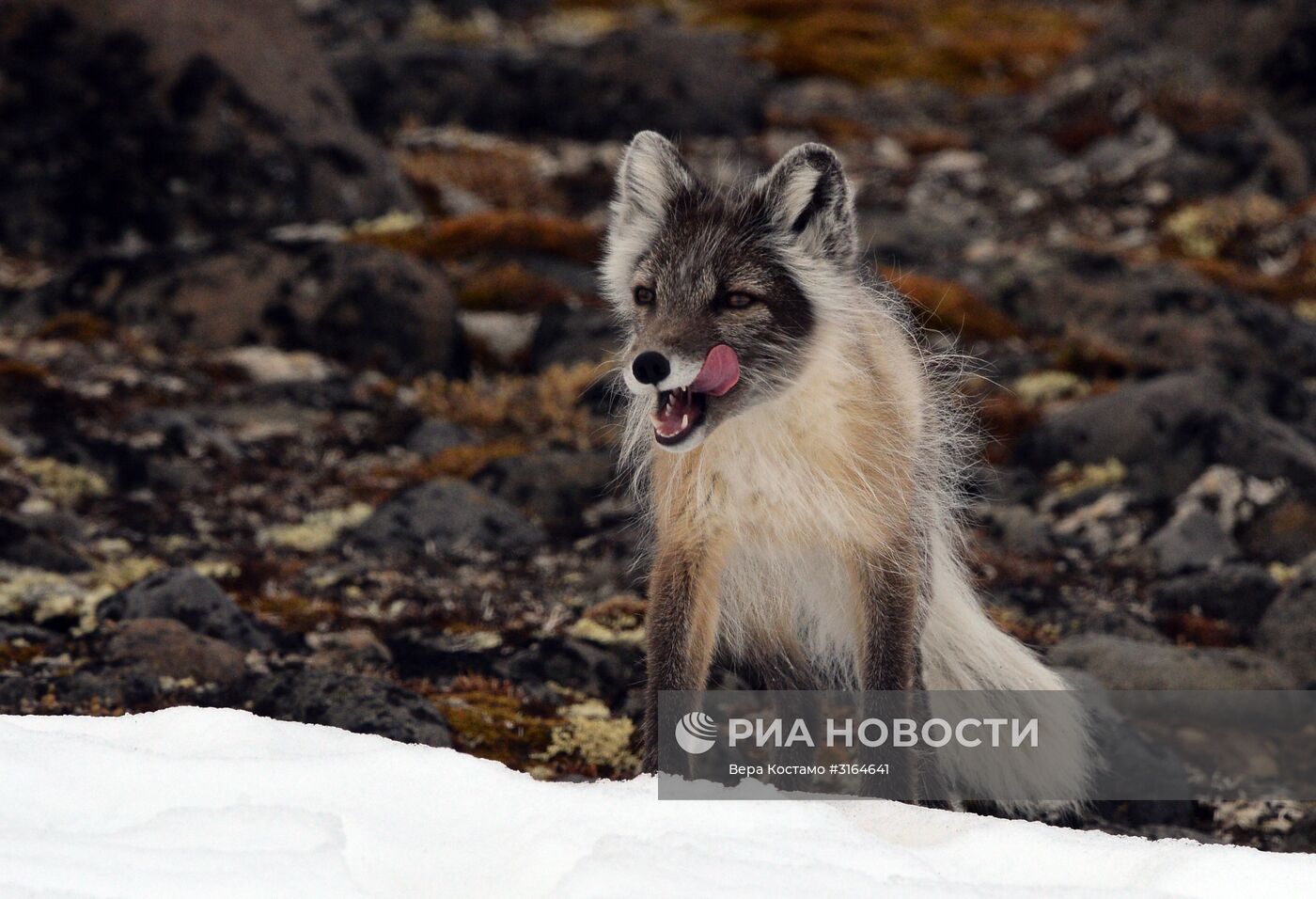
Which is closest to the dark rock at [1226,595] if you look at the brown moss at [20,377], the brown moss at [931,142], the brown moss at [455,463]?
the brown moss at [455,463]

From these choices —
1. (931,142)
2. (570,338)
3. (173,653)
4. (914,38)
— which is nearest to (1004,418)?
(570,338)

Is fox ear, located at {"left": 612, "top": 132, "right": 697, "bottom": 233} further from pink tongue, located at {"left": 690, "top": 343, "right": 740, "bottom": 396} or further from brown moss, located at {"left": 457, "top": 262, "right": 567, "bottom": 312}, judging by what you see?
brown moss, located at {"left": 457, "top": 262, "right": 567, "bottom": 312}

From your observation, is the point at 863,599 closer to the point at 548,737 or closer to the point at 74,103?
the point at 548,737

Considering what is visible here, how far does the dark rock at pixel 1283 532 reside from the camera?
39.0 ft

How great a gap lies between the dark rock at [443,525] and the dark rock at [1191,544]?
204 inches

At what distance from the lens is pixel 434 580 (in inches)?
420

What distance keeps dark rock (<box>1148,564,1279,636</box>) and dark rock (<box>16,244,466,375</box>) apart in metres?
8.41

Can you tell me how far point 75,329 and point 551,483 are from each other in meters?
6.23

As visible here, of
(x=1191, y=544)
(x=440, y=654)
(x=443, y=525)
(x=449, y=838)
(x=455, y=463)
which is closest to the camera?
(x=449, y=838)

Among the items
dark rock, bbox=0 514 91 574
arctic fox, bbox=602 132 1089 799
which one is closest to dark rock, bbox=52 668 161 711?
dark rock, bbox=0 514 91 574

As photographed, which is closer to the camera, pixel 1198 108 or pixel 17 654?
pixel 17 654

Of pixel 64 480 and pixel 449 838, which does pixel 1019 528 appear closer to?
Answer: pixel 64 480

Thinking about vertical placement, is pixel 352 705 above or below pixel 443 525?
below

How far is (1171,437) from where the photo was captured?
43.0 feet
